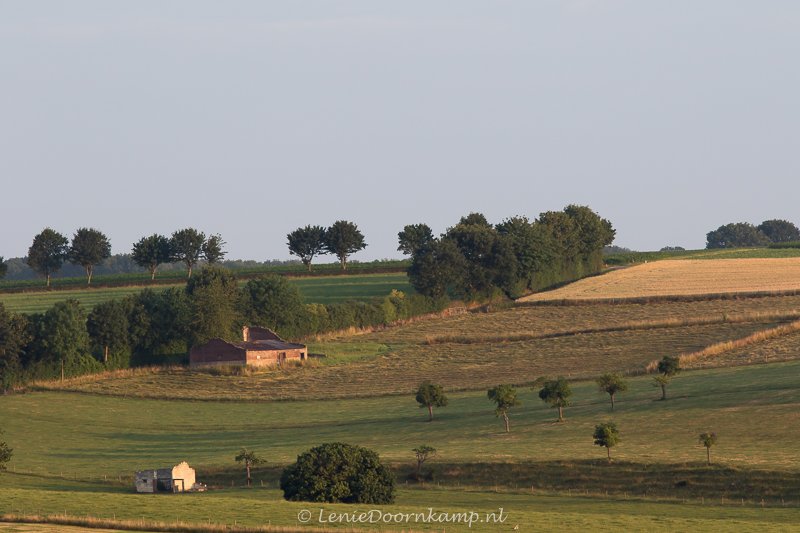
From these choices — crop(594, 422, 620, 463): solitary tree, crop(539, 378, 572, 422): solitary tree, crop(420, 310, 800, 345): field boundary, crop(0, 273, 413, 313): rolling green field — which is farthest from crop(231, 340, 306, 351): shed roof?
crop(594, 422, 620, 463): solitary tree

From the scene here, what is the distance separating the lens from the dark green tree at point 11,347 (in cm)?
11894

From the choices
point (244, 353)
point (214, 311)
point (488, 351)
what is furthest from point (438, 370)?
point (214, 311)

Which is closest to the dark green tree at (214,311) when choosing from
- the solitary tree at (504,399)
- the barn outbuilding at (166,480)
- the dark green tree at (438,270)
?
the dark green tree at (438,270)

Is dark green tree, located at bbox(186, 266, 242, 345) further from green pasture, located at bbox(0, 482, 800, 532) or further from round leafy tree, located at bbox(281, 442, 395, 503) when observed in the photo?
round leafy tree, located at bbox(281, 442, 395, 503)

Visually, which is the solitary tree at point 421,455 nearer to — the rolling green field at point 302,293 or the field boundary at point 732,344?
the field boundary at point 732,344

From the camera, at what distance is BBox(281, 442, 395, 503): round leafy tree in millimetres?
67125

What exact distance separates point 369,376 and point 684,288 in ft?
192

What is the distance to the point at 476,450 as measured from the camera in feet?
269

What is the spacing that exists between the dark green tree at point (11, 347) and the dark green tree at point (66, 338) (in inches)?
78.5

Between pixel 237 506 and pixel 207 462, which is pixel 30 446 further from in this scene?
pixel 237 506

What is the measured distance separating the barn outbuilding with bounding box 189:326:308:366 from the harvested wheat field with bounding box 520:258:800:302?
4656cm

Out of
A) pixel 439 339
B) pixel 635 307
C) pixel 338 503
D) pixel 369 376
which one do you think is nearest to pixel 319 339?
pixel 439 339

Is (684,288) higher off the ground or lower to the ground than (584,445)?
higher

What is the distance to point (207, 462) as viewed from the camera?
86438mm
